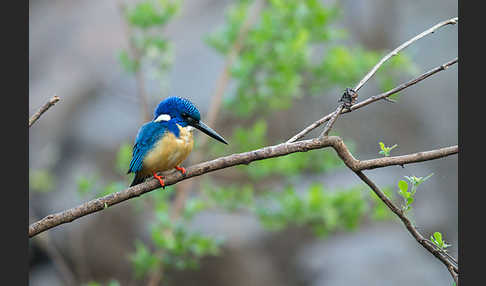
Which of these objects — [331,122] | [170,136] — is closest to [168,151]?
[170,136]

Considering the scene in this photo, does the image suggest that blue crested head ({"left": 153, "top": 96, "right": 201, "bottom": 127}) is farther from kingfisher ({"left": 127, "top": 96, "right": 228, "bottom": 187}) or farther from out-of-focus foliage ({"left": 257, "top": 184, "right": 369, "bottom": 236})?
out-of-focus foliage ({"left": 257, "top": 184, "right": 369, "bottom": 236})

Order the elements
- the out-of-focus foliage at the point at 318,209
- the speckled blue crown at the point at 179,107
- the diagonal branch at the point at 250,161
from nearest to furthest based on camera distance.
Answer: the diagonal branch at the point at 250,161 < the speckled blue crown at the point at 179,107 < the out-of-focus foliage at the point at 318,209

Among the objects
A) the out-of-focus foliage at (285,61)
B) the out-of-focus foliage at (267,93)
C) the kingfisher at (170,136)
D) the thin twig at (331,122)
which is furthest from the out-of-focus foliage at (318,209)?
the thin twig at (331,122)

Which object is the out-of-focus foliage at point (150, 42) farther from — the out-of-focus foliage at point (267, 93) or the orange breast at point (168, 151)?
the orange breast at point (168, 151)

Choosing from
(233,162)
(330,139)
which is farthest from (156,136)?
(330,139)

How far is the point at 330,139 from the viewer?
4.95 feet

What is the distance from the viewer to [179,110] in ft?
6.97

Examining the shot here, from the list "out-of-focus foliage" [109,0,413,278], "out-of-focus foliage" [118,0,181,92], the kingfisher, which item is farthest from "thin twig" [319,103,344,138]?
"out-of-focus foliage" [118,0,181,92]

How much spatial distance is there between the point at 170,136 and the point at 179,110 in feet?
0.36

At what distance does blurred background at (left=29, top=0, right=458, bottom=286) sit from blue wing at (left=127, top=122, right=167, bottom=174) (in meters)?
0.98

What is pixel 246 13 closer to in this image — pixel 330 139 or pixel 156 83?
pixel 156 83

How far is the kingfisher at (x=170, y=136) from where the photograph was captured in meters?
2.11

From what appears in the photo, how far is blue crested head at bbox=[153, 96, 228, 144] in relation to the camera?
2.11m

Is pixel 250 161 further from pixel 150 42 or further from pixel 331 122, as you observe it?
pixel 150 42
